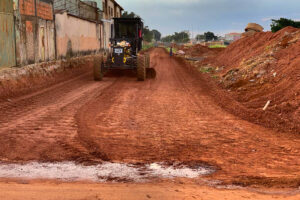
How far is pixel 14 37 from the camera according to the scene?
12.5 metres

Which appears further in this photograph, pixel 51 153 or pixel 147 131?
pixel 147 131

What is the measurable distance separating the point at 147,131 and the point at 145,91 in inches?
204

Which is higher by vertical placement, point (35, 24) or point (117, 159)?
point (35, 24)

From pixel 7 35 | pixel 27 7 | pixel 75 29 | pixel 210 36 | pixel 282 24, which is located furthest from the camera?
pixel 210 36

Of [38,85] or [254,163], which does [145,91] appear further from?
[254,163]

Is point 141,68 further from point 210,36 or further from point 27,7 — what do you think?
point 210,36

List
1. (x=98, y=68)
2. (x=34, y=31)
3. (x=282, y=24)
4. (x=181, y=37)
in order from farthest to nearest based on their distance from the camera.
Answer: (x=181, y=37), (x=282, y=24), (x=34, y=31), (x=98, y=68)

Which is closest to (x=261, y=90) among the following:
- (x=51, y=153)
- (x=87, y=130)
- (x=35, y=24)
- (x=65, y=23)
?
(x=87, y=130)

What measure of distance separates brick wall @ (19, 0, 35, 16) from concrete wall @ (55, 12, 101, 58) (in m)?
3.42

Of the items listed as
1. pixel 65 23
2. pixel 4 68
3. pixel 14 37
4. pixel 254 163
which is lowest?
pixel 254 163

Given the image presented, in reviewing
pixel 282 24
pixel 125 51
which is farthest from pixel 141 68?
pixel 282 24

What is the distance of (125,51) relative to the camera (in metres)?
14.9

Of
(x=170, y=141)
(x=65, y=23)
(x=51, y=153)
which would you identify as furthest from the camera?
(x=65, y=23)

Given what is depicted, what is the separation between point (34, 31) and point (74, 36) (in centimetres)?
703
